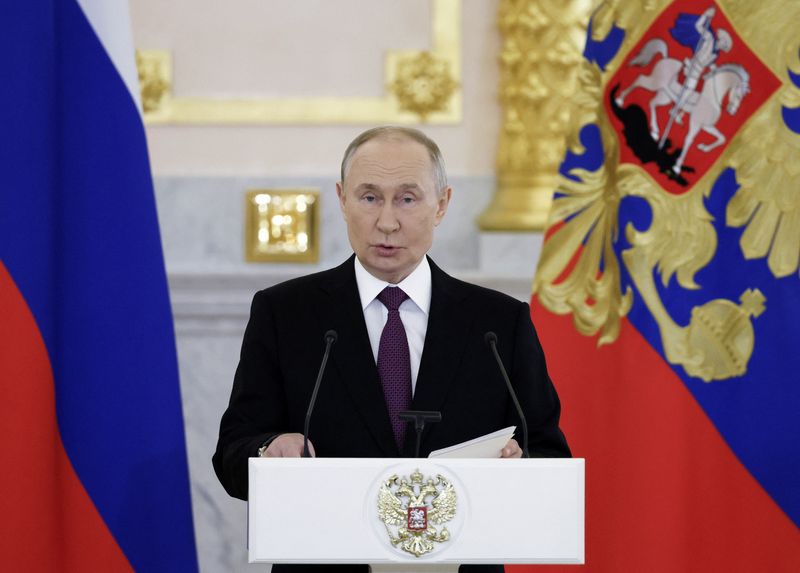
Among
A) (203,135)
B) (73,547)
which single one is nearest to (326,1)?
(203,135)

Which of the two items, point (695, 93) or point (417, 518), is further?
point (695, 93)

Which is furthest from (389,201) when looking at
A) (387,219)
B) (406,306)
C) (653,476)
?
(653,476)

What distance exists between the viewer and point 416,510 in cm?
168

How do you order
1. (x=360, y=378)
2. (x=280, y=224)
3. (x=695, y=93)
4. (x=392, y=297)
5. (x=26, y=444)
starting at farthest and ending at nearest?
(x=280, y=224)
(x=695, y=93)
(x=26, y=444)
(x=392, y=297)
(x=360, y=378)

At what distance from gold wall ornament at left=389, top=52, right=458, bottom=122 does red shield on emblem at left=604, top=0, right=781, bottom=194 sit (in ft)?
3.13

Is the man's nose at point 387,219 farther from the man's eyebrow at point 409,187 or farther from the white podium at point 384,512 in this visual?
the white podium at point 384,512

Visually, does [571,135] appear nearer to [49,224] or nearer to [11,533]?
[49,224]

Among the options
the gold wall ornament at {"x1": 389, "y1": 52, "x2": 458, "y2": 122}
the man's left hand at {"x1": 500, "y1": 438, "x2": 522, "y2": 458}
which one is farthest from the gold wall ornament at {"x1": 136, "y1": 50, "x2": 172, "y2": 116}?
the man's left hand at {"x1": 500, "y1": 438, "x2": 522, "y2": 458}

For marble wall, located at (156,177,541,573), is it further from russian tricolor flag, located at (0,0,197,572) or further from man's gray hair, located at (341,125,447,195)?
man's gray hair, located at (341,125,447,195)

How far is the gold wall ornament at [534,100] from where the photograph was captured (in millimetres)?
3922

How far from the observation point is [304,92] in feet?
13.3

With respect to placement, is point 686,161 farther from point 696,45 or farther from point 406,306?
point 406,306

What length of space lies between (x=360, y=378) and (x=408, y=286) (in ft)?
0.84

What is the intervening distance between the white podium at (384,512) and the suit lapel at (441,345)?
42 centimetres
